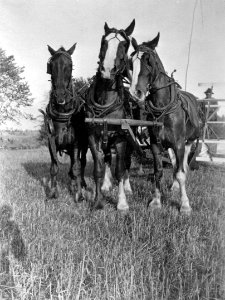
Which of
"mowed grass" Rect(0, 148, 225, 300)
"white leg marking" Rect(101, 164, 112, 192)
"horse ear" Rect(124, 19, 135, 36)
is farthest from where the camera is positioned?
"white leg marking" Rect(101, 164, 112, 192)

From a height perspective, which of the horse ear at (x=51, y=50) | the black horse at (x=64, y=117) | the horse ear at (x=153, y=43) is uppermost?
the horse ear at (x=153, y=43)

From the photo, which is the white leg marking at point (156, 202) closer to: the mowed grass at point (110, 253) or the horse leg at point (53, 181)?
the mowed grass at point (110, 253)

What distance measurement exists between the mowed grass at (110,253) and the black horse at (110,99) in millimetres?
673

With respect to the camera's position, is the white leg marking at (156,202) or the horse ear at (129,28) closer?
the horse ear at (129,28)

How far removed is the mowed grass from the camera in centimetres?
224

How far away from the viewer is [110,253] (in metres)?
2.87

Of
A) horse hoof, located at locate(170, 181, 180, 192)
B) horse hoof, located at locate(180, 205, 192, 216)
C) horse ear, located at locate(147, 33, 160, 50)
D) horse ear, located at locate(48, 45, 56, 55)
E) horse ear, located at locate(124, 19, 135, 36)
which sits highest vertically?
horse ear, located at locate(124, 19, 135, 36)

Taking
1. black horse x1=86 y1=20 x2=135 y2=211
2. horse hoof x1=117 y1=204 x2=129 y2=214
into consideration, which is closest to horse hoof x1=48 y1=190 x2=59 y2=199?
black horse x1=86 y1=20 x2=135 y2=211

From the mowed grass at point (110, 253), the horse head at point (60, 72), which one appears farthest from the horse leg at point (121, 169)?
the horse head at point (60, 72)

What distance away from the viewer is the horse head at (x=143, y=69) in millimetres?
4699

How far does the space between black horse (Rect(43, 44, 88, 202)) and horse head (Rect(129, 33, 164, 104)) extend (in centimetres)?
108

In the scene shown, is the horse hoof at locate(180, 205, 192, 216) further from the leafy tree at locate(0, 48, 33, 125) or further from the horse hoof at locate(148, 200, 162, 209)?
the leafy tree at locate(0, 48, 33, 125)

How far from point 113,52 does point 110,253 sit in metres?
2.71

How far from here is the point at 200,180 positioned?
711 centimetres
